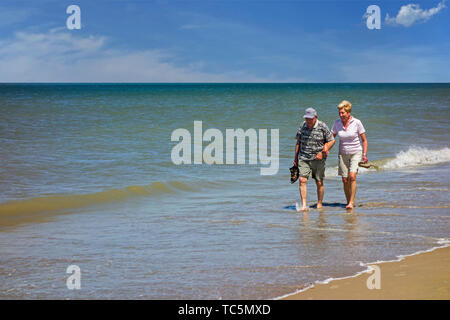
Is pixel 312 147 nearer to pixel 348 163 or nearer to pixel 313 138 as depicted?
pixel 313 138

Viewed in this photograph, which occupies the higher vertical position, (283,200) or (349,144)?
(349,144)

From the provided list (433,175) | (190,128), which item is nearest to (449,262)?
(433,175)

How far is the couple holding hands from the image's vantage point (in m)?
7.92

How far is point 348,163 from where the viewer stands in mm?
8141

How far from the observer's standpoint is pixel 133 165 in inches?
520

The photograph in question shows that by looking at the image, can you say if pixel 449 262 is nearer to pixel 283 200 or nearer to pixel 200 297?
pixel 200 297

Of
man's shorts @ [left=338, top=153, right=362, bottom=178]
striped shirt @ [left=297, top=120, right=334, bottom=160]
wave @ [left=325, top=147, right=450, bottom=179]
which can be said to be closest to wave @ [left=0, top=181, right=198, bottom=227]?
striped shirt @ [left=297, top=120, right=334, bottom=160]

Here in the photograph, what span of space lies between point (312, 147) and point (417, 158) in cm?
801

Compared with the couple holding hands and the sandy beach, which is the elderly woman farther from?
the sandy beach

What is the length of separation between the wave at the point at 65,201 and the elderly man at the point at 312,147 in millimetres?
3189

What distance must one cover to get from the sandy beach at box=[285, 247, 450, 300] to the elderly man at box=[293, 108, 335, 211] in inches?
115
